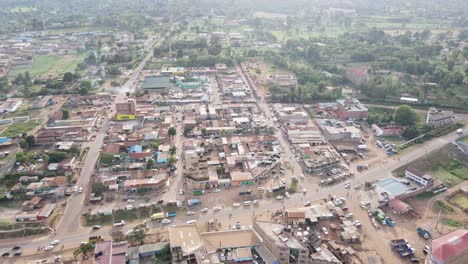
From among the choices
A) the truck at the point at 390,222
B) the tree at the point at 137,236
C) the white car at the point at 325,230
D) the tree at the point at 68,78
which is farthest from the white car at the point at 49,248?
the tree at the point at 68,78

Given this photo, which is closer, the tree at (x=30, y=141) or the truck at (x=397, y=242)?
the truck at (x=397, y=242)

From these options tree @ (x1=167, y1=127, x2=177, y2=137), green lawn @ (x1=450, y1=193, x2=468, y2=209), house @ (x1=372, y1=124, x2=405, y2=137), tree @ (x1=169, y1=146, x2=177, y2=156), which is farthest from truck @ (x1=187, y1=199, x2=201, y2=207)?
house @ (x1=372, y1=124, x2=405, y2=137)

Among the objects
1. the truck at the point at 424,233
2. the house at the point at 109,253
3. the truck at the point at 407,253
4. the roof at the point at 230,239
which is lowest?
the truck at the point at 407,253

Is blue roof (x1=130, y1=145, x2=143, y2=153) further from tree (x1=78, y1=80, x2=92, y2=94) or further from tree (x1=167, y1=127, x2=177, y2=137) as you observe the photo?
tree (x1=78, y1=80, x2=92, y2=94)

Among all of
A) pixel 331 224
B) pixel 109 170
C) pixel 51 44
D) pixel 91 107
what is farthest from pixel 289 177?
pixel 51 44

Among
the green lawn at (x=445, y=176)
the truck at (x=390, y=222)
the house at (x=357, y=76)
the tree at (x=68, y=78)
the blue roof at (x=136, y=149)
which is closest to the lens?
the truck at (x=390, y=222)

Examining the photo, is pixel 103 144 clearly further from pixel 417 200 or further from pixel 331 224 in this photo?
pixel 417 200

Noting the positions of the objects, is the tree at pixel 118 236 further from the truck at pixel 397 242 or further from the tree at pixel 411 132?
the tree at pixel 411 132
